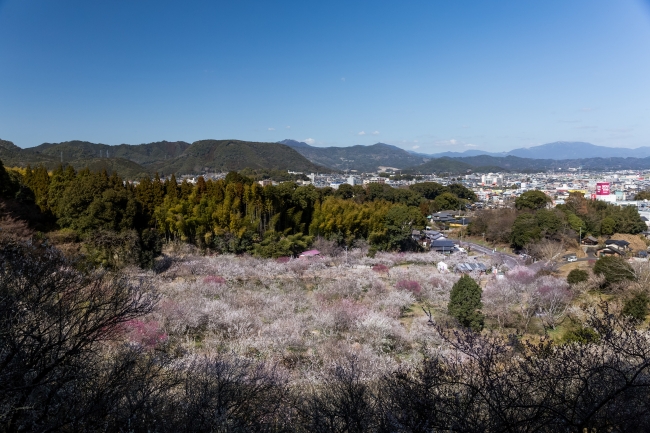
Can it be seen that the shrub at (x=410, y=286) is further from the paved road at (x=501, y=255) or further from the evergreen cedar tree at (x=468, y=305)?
the paved road at (x=501, y=255)

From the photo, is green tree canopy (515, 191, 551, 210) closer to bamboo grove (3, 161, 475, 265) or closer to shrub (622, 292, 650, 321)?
Answer: bamboo grove (3, 161, 475, 265)

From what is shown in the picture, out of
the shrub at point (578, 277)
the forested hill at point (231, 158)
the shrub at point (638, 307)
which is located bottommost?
the shrub at point (578, 277)

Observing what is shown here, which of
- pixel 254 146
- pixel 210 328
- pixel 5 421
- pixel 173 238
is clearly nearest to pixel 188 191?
pixel 173 238

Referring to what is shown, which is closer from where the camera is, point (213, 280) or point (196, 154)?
point (213, 280)

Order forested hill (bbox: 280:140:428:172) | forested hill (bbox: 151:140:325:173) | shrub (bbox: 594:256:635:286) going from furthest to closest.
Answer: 1. forested hill (bbox: 280:140:428:172)
2. forested hill (bbox: 151:140:325:173)
3. shrub (bbox: 594:256:635:286)

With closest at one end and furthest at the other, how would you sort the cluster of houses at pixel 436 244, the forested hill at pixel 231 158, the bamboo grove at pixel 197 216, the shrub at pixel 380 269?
the bamboo grove at pixel 197 216
the shrub at pixel 380 269
the cluster of houses at pixel 436 244
the forested hill at pixel 231 158

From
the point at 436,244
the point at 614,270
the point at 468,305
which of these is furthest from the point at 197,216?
the point at 614,270

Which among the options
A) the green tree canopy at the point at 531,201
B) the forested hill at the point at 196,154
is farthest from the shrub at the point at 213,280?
the forested hill at the point at 196,154

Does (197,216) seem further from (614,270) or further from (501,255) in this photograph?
(614,270)

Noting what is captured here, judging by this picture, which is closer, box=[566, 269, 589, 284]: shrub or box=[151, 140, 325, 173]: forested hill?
box=[566, 269, 589, 284]: shrub

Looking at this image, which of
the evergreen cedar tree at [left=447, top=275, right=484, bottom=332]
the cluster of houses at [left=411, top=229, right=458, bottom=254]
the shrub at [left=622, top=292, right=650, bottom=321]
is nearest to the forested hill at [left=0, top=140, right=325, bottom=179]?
the cluster of houses at [left=411, top=229, right=458, bottom=254]
